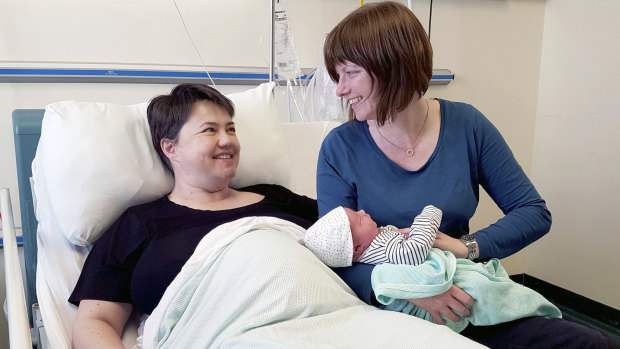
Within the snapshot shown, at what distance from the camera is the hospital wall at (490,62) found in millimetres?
2164

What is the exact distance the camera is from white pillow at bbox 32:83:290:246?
1.59 meters

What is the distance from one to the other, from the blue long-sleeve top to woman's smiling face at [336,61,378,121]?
11cm

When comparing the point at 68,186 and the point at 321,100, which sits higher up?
the point at 321,100

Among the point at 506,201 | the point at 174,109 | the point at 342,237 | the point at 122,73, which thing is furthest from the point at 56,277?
the point at 506,201

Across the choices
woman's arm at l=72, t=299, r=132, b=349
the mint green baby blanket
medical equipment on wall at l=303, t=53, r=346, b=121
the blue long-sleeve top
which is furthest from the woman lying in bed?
medical equipment on wall at l=303, t=53, r=346, b=121

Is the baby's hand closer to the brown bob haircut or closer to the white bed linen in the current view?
the brown bob haircut

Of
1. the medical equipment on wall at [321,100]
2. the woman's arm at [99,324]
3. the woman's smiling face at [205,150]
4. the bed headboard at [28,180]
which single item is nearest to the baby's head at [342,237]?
the woman's smiling face at [205,150]

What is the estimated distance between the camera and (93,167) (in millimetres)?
1610

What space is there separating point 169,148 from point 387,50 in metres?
0.73

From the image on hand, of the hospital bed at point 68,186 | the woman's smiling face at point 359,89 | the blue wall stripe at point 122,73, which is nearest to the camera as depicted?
the woman's smiling face at point 359,89

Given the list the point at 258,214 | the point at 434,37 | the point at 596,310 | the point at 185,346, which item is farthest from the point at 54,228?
the point at 596,310

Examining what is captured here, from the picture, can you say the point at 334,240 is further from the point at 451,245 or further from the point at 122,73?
the point at 122,73

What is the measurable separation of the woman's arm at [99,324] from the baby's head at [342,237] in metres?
0.53

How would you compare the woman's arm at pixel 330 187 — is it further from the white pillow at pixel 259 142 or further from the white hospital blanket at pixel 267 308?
the white pillow at pixel 259 142
